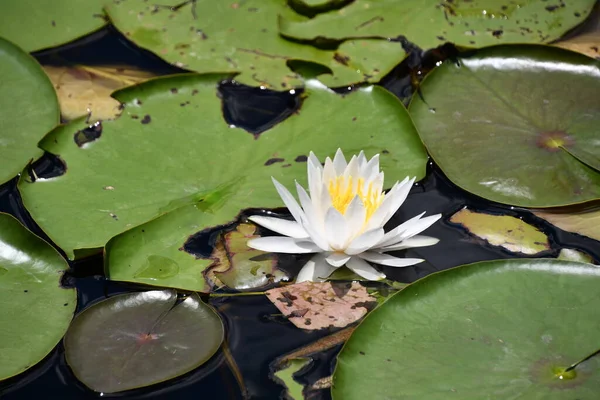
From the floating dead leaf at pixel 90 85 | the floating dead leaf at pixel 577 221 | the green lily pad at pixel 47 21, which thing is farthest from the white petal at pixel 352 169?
the green lily pad at pixel 47 21

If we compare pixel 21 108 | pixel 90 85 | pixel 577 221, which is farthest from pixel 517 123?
pixel 21 108

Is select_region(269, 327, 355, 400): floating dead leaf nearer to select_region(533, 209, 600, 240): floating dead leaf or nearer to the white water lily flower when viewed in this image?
the white water lily flower

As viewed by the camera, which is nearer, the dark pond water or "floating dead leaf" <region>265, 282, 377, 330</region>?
the dark pond water

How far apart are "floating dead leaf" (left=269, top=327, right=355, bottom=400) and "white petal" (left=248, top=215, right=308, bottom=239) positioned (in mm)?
411

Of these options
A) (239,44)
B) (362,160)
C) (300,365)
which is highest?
(239,44)

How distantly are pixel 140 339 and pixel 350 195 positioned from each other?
35.1 inches

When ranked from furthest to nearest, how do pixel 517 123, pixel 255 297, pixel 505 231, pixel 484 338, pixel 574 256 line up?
pixel 517 123 → pixel 505 231 → pixel 574 256 → pixel 255 297 → pixel 484 338

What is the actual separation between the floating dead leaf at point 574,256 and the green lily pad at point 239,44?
127 cm

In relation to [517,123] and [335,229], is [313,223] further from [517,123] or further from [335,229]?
[517,123]

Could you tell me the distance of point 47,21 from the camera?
3537 millimetres

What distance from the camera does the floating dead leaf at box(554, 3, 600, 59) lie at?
3375 millimetres

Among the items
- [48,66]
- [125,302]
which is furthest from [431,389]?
[48,66]

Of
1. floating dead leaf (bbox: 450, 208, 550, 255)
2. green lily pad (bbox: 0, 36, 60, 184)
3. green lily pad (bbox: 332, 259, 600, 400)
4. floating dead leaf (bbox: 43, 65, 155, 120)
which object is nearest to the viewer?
green lily pad (bbox: 332, 259, 600, 400)

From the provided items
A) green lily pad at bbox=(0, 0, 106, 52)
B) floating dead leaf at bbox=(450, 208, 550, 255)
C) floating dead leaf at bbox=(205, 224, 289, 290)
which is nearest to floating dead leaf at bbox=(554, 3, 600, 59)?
floating dead leaf at bbox=(450, 208, 550, 255)
